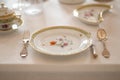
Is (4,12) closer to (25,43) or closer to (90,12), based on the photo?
(25,43)

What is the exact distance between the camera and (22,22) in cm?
95

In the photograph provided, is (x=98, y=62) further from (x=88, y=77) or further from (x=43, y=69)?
(x=43, y=69)

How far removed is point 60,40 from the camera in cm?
82

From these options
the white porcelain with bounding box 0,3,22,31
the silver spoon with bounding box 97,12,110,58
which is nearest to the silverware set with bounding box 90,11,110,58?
the silver spoon with bounding box 97,12,110,58

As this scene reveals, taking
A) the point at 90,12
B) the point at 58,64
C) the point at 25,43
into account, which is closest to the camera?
the point at 58,64

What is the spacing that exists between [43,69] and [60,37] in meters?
0.18

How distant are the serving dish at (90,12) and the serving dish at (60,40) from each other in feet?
0.44

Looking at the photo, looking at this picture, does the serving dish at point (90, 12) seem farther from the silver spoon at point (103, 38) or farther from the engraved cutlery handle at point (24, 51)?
the engraved cutlery handle at point (24, 51)

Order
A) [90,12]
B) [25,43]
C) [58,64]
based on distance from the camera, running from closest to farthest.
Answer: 1. [58,64]
2. [25,43]
3. [90,12]

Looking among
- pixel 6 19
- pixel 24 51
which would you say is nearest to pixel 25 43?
pixel 24 51

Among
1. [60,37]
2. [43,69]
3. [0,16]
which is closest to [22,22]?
[0,16]

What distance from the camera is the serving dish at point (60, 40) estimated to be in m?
0.75

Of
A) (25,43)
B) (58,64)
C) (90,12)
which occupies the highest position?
(90,12)

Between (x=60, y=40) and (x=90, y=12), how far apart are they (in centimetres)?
33
